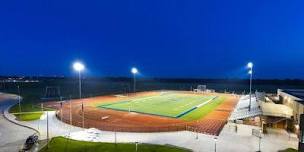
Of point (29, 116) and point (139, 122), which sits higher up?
point (29, 116)

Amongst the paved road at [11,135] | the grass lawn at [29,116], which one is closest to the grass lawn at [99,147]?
the paved road at [11,135]

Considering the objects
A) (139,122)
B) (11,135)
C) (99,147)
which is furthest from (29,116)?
(99,147)

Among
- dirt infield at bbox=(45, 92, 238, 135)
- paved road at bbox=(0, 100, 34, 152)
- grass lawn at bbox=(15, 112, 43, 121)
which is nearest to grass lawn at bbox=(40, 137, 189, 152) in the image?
paved road at bbox=(0, 100, 34, 152)

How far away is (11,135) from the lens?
24.8 m

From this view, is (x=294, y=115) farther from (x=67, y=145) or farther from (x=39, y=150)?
(x=39, y=150)

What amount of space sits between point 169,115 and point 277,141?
16834 millimetres

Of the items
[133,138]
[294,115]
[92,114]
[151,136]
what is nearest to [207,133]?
[151,136]

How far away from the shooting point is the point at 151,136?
81.4 ft

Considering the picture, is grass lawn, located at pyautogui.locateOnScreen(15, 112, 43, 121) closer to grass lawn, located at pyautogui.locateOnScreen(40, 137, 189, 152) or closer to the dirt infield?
the dirt infield

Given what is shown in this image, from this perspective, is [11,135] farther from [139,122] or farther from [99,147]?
[139,122]

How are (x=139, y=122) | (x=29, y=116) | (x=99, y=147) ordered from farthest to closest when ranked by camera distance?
(x=29, y=116) < (x=139, y=122) < (x=99, y=147)

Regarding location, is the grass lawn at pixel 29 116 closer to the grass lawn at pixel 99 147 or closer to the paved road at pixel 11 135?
the paved road at pixel 11 135

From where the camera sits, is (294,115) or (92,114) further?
(92,114)

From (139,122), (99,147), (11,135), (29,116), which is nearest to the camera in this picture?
(99,147)
